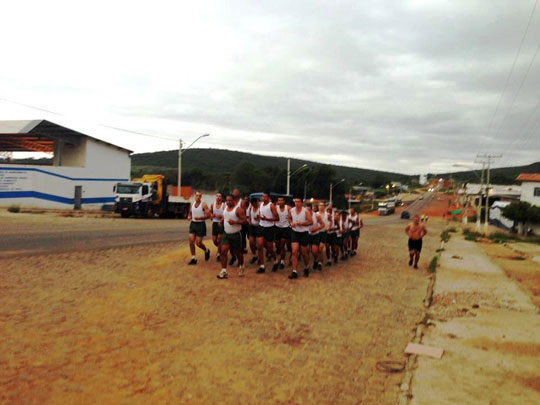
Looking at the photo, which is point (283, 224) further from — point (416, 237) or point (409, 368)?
point (409, 368)

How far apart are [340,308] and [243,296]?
1.71 meters

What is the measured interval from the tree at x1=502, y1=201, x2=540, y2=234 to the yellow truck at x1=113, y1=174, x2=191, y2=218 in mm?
33331

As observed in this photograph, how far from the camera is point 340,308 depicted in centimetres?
757

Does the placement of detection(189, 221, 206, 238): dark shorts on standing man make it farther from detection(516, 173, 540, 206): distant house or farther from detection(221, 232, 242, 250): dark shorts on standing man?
detection(516, 173, 540, 206): distant house

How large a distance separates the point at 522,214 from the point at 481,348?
44.2 m

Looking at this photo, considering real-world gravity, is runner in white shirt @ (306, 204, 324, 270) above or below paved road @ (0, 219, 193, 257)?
above

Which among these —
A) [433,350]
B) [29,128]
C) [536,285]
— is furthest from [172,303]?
[29,128]

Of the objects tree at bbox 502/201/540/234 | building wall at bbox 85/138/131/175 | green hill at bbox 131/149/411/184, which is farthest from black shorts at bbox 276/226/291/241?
green hill at bbox 131/149/411/184

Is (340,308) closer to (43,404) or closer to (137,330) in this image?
(137,330)

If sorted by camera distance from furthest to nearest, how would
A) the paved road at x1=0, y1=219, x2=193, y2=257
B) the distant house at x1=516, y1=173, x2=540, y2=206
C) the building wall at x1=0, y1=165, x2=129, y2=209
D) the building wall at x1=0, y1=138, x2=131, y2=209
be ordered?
the distant house at x1=516, y1=173, x2=540, y2=206, the building wall at x1=0, y1=138, x2=131, y2=209, the building wall at x1=0, y1=165, x2=129, y2=209, the paved road at x1=0, y1=219, x2=193, y2=257

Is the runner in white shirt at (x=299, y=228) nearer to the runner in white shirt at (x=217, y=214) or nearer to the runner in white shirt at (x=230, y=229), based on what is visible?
the runner in white shirt at (x=230, y=229)

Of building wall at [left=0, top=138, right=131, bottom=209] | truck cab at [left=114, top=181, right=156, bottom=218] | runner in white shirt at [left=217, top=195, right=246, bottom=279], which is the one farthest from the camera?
building wall at [left=0, top=138, right=131, bottom=209]

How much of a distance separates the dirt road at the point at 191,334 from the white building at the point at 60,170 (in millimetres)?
26124

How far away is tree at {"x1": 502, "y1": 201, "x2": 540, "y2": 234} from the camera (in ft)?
143
